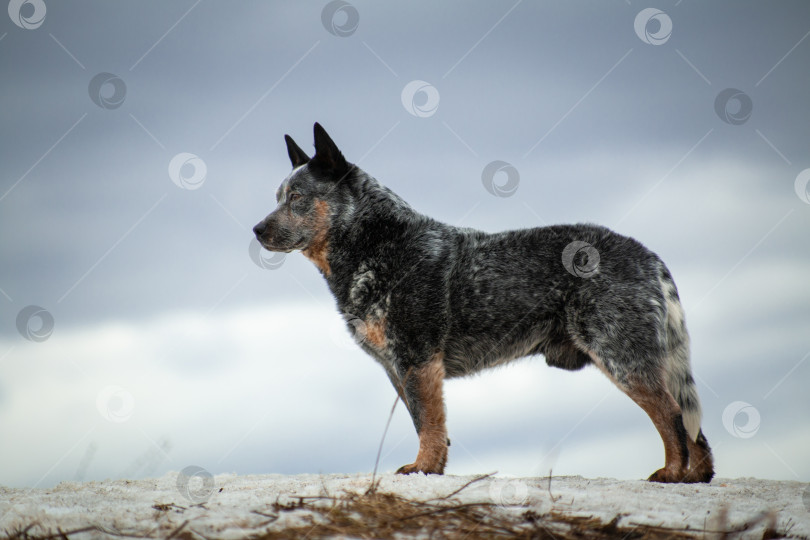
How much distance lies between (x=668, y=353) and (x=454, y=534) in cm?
455

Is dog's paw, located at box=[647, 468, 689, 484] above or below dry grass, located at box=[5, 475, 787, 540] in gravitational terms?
above

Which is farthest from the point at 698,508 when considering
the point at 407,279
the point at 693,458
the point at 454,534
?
the point at 407,279

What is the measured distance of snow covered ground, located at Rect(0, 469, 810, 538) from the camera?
3520 mm

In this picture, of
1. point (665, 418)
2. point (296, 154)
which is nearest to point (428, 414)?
point (665, 418)

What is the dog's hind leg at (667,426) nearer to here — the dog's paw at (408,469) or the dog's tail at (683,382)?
the dog's tail at (683,382)

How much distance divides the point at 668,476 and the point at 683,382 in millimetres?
1079

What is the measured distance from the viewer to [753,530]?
4027 millimetres

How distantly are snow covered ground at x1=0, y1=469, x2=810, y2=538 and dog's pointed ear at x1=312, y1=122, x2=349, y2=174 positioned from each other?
3.42 m

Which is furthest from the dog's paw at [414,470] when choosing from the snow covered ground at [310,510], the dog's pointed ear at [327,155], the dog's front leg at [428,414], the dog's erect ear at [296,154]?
the dog's erect ear at [296,154]

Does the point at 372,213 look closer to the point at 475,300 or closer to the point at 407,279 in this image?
the point at 407,279

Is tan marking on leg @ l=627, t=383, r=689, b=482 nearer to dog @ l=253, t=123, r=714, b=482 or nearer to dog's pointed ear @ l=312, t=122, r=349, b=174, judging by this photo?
dog @ l=253, t=123, r=714, b=482

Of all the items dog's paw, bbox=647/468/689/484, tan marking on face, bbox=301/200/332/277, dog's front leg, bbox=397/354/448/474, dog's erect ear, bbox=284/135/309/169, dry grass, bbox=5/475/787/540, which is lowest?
dry grass, bbox=5/475/787/540

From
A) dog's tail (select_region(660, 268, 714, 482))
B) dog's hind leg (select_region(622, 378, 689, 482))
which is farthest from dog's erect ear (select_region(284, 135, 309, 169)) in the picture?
dog's hind leg (select_region(622, 378, 689, 482))

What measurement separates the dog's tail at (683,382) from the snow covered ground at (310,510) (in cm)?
84
